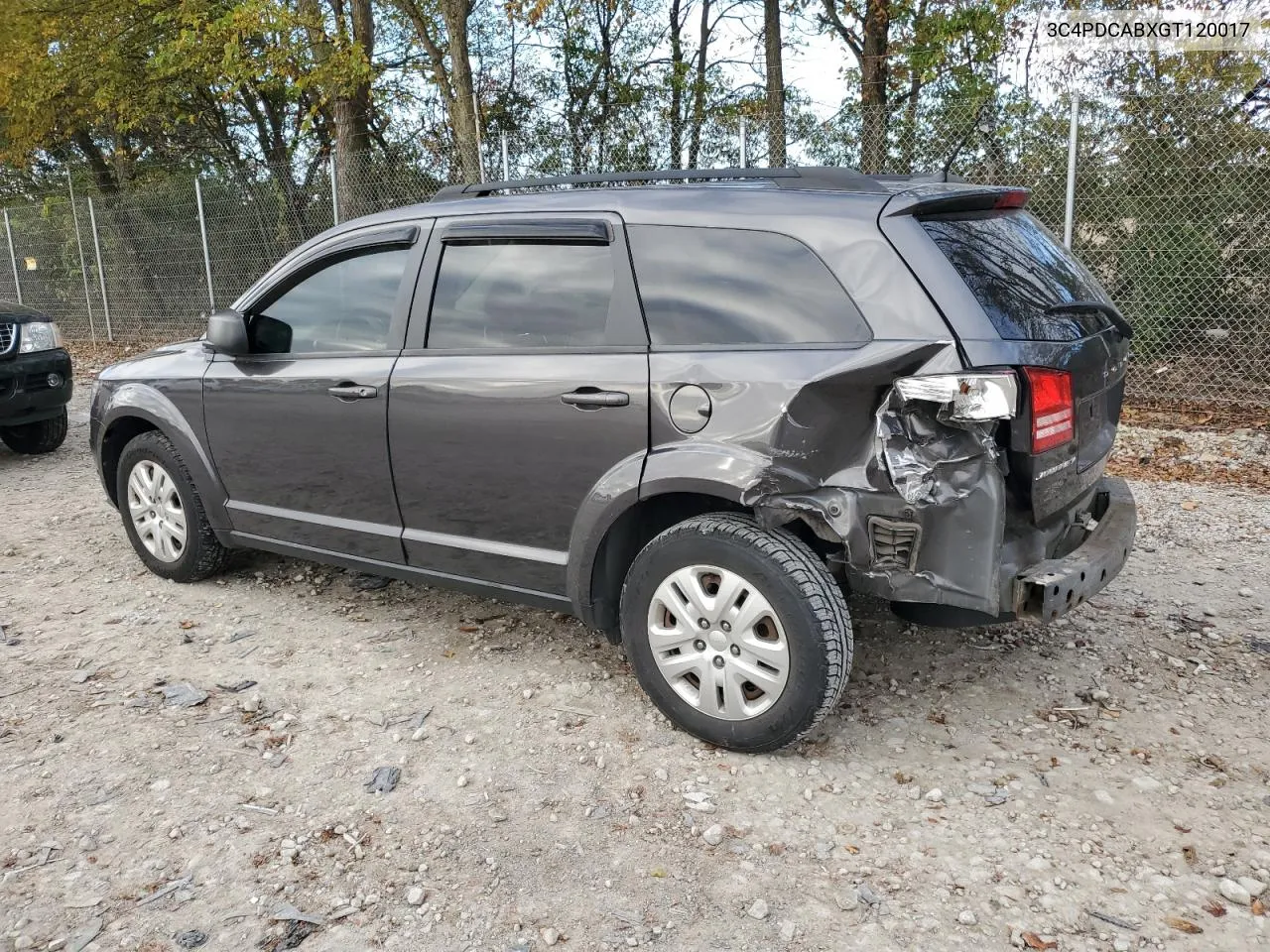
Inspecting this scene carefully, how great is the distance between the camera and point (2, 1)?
16234 millimetres

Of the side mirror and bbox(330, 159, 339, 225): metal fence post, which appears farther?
bbox(330, 159, 339, 225): metal fence post

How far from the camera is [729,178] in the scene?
11.4 feet

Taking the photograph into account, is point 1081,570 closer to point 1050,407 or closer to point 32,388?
point 1050,407

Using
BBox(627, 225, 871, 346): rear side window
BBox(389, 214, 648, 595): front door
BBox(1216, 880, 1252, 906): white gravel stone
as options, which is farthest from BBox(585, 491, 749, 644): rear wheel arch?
BBox(1216, 880, 1252, 906): white gravel stone

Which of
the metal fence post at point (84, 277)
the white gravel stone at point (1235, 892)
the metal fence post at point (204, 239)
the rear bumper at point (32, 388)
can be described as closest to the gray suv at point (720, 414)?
the white gravel stone at point (1235, 892)

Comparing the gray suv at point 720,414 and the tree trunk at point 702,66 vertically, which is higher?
the tree trunk at point 702,66

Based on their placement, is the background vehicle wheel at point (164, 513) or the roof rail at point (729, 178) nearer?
the roof rail at point (729, 178)

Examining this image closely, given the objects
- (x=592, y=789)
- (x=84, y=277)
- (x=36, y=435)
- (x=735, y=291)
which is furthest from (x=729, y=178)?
(x=84, y=277)

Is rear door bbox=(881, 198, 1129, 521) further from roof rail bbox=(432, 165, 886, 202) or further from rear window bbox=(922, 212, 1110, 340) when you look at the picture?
roof rail bbox=(432, 165, 886, 202)

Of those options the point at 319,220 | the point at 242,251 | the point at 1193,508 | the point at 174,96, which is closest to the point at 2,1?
the point at 174,96

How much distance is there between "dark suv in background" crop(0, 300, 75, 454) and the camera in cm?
732

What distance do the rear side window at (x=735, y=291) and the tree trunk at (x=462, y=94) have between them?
8.05 metres

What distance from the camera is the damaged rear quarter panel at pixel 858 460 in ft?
9.18

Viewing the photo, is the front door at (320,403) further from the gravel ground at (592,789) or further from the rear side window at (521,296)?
the gravel ground at (592,789)
